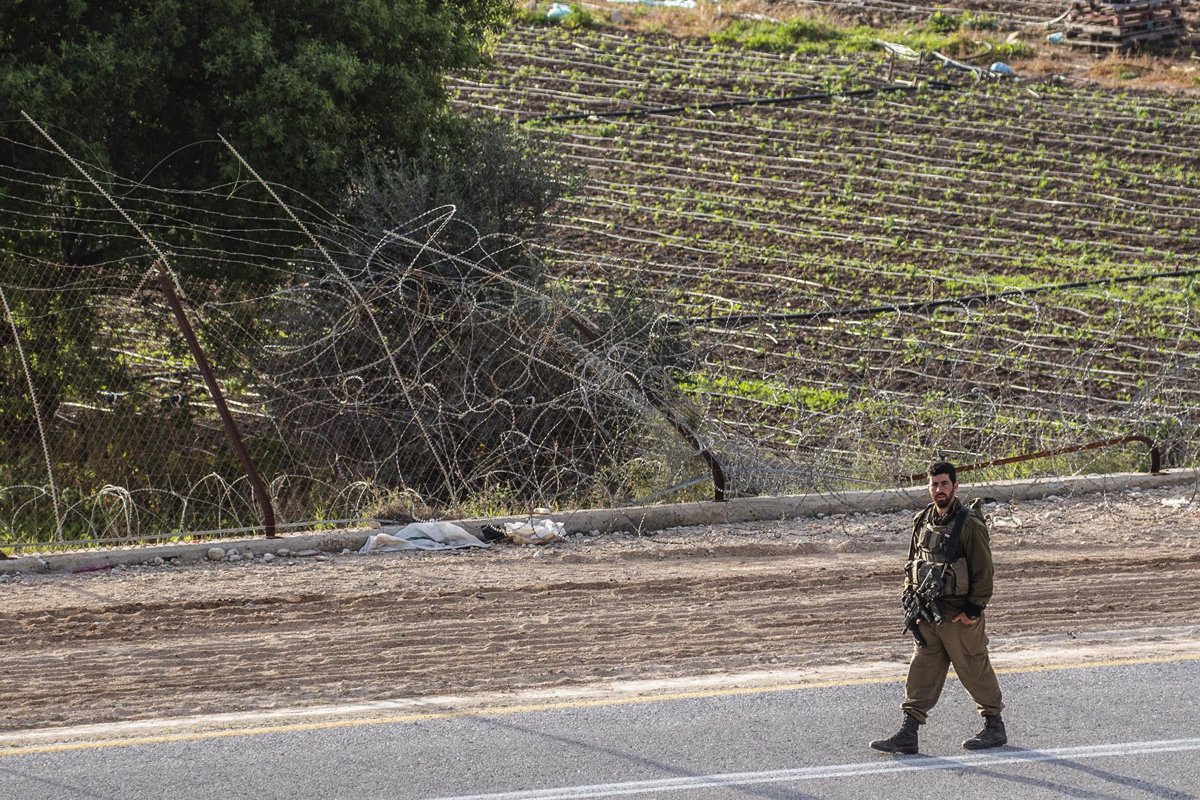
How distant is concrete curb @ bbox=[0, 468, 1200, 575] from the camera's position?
11016 millimetres

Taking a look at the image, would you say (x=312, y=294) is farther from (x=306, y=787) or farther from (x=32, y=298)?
(x=306, y=787)

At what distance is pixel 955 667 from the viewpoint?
728 cm

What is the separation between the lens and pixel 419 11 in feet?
53.5

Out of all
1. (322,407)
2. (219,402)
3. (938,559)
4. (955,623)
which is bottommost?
(955,623)

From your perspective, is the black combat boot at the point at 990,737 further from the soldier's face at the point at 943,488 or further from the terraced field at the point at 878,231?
the terraced field at the point at 878,231

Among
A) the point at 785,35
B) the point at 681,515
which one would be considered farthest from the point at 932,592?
the point at 785,35

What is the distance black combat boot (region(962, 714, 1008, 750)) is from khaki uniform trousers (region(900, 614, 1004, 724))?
49 mm

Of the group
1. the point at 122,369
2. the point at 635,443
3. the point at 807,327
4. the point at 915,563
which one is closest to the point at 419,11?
the point at 122,369

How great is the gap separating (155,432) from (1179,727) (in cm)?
856

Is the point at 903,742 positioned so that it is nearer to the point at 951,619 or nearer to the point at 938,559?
the point at 951,619

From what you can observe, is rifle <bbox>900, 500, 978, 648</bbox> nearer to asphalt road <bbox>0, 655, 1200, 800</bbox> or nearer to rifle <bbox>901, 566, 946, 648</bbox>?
rifle <bbox>901, 566, 946, 648</bbox>

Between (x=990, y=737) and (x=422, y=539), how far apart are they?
17.8ft

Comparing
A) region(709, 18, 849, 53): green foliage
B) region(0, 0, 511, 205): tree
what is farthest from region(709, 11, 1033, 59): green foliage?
region(0, 0, 511, 205): tree

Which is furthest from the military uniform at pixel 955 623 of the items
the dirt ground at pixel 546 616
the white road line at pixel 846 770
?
the dirt ground at pixel 546 616
